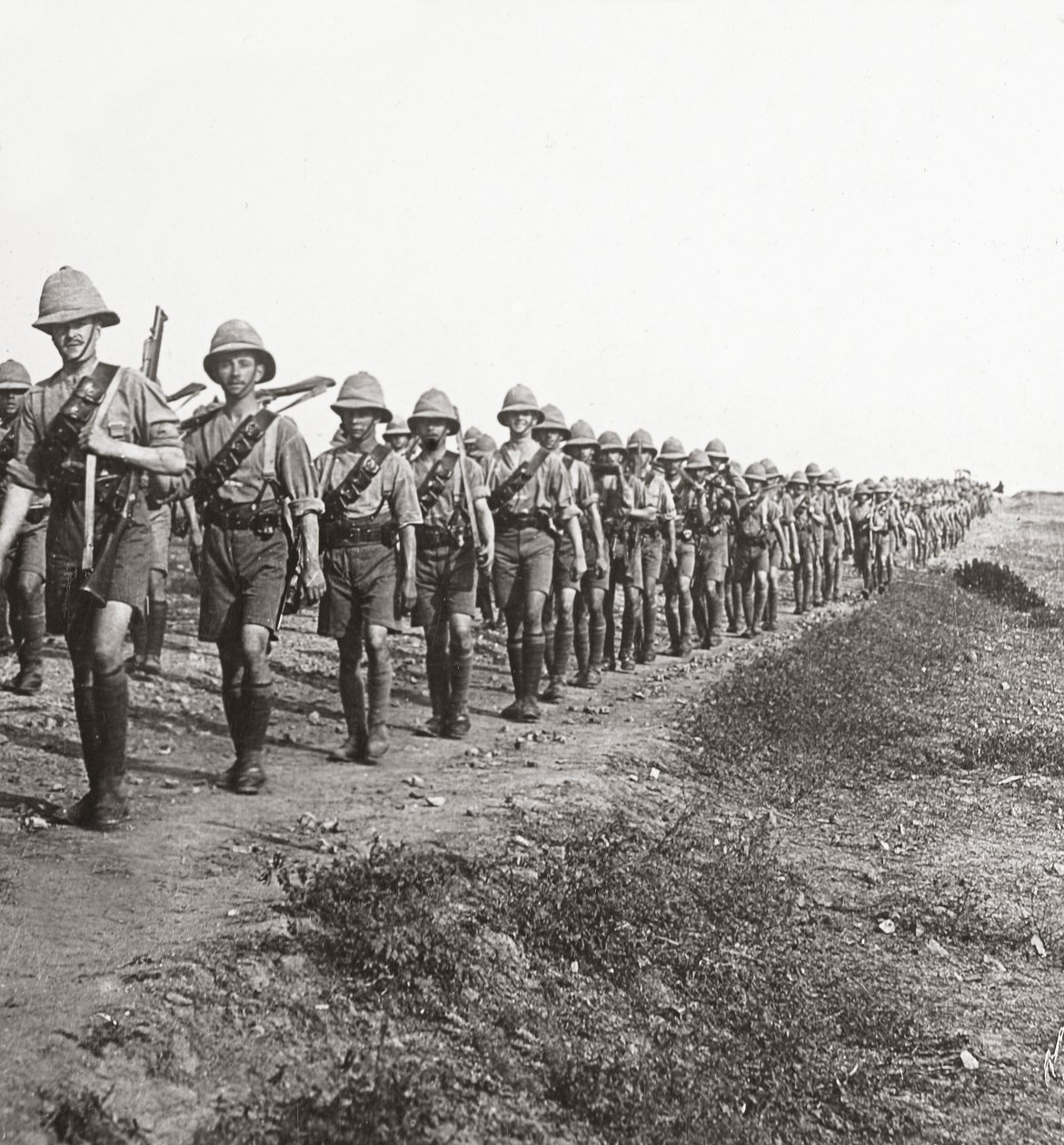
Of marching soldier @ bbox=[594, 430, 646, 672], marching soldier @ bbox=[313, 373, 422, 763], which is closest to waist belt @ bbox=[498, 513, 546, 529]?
marching soldier @ bbox=[313, 373, 422, 763]

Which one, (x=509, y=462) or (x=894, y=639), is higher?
(x=509, y=462)

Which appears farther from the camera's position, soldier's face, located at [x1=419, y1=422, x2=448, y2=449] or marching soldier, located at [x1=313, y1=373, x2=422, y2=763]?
soldier's face, located at [x1=419, y1=422, x2=448, y2=449]

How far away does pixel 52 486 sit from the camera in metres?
5.43

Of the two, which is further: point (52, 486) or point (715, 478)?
point (715, 478)

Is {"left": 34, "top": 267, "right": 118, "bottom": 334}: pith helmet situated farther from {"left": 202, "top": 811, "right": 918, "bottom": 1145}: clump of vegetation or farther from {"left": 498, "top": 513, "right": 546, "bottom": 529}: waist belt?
{"left": 498, "top": 513, "right": 546, "bottom": 529}: waist belt

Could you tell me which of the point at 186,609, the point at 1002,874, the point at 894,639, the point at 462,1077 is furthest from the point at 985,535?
the point at 462,1077

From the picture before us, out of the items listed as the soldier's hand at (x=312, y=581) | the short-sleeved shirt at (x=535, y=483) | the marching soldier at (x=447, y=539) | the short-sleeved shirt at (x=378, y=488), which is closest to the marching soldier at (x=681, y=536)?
the short-sleeved shirt at (x=535, y=483)

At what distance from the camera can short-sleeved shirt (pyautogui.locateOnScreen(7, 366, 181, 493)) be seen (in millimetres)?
5371

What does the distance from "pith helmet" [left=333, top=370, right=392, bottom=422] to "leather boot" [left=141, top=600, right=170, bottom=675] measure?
344 centimetres

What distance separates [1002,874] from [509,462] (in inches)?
190

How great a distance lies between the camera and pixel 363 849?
5.55 meters

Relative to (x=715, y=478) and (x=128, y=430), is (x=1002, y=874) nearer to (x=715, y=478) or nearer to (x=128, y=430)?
(x=128, y=430)

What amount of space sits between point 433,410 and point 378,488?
1.09m

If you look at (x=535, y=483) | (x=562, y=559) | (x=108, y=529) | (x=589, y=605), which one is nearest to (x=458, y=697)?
(x=535, y=483)
